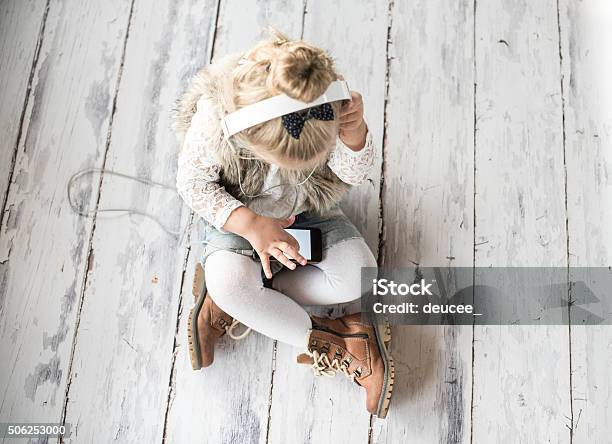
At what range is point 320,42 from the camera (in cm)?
122

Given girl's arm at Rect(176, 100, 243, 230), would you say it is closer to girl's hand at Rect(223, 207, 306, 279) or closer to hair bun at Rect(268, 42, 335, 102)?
girl's hand at Rect(223, 207, 306, 279)

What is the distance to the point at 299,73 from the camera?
2.24 ft

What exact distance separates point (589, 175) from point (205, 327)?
2.50 feet

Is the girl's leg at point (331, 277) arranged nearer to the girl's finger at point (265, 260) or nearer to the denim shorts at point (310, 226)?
the denim shorts at point (310, 226)

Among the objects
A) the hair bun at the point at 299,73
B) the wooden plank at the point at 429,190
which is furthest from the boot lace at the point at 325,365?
the hair bun at the point at 299,73

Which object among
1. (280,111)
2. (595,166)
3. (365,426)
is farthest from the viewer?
(595,166)

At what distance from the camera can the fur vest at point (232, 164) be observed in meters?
0.82

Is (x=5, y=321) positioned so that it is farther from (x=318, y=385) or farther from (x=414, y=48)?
(x=414, y=48)

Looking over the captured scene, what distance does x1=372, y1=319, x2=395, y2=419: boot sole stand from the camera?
1004mm

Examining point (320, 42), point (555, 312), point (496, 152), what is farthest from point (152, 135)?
point (555, 312)

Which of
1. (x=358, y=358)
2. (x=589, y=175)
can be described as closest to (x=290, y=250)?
(x=358, y=358)

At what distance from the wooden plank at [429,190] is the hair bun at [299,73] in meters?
0.48

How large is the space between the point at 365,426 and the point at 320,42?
0.73 meters

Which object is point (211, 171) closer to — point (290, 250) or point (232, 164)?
point (232, 164)
